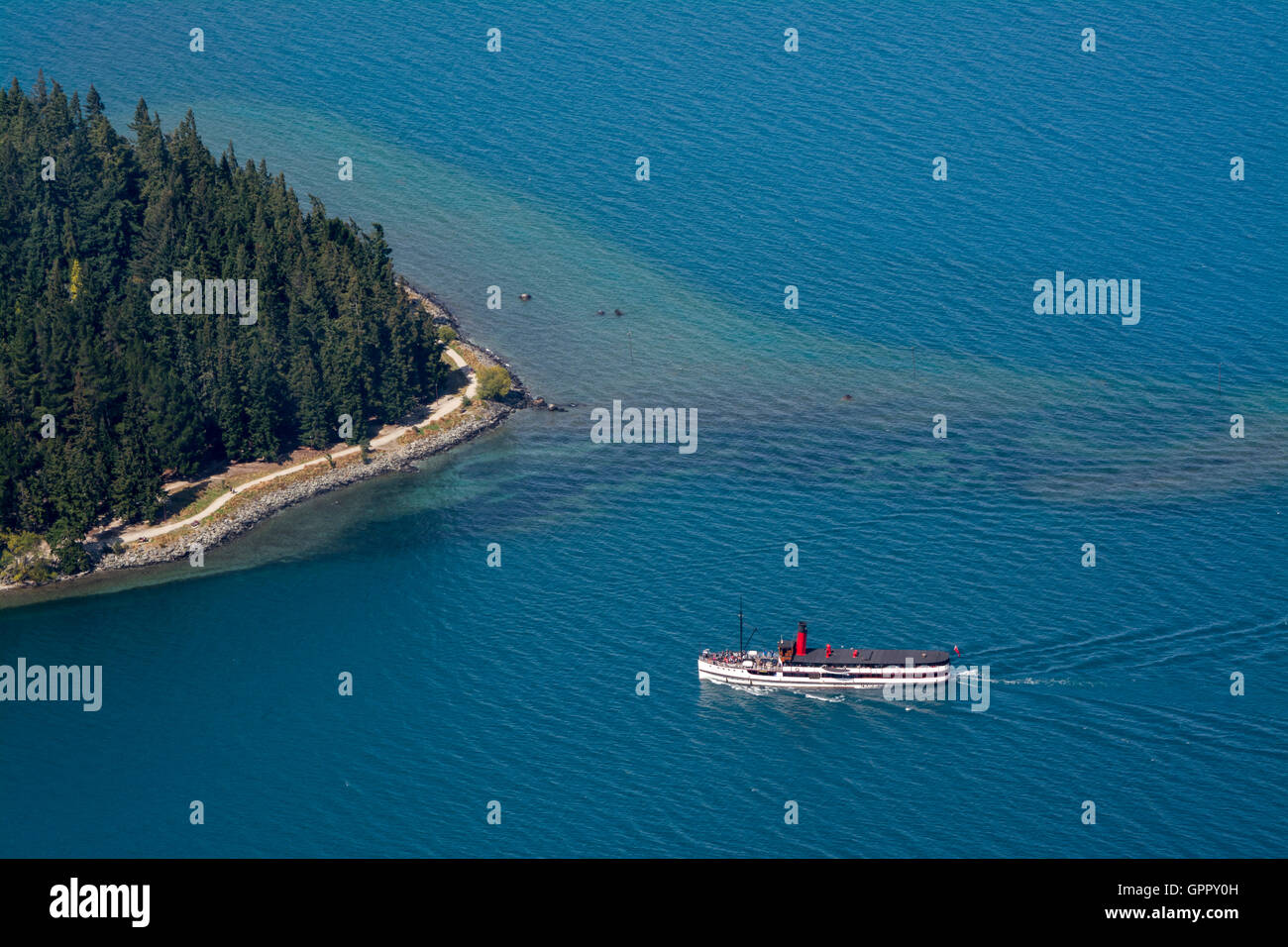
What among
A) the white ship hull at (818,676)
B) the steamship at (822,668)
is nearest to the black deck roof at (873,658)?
the steamship at (822,668)

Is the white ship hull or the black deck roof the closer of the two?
the white ship hull

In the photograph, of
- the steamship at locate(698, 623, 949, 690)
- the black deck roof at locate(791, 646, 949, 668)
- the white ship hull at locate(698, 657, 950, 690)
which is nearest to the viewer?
the white ship hull at locate(698, 657, 950, 690)

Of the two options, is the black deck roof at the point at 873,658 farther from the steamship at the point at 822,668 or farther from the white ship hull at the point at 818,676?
the white ship hull at the point at 818,676

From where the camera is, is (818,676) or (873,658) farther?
(873,658)

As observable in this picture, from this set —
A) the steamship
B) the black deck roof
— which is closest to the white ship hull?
the steamship

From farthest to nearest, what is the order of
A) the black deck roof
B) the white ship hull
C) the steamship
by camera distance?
the black deck roof → the steamship → the white ship hull

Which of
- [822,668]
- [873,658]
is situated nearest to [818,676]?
[822,668]

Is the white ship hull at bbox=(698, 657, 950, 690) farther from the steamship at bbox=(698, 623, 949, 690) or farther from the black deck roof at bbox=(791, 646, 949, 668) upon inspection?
the black deck roof at bbox=(791, 646, 949, 668)

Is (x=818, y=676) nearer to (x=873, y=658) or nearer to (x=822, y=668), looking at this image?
(x=822, y=668)
